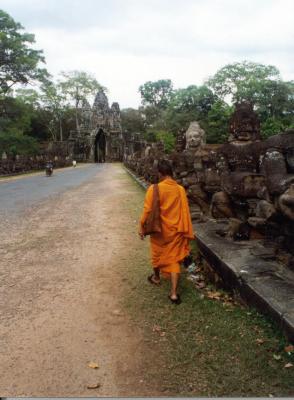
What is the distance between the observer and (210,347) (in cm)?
301

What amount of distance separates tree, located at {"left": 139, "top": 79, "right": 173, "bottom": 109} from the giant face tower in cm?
1432

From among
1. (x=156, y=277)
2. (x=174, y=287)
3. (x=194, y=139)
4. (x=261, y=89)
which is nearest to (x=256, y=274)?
(x=174, y=287)

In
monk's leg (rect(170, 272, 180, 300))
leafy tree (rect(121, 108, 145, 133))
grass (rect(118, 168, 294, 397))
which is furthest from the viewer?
leafy tree (rect(121, 108, 145, 133))

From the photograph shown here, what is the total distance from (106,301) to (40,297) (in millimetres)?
745

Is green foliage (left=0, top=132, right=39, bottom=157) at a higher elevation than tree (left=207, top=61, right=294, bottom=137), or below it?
below

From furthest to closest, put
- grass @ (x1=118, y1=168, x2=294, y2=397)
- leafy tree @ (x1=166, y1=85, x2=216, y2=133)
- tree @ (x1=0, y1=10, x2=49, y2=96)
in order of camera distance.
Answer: leafy tree @ (x1=166, y1=85, x2=216, y2=133), tree @ (x1=0, y1=10, x2=49, y2=96), grass @ (x1=118, y1=168, x2=294, y2=397)

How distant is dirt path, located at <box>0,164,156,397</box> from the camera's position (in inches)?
104

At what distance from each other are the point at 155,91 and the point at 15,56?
158 ft

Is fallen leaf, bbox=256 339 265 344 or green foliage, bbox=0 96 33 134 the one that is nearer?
fallen leaf, bbox=256 339 265 344

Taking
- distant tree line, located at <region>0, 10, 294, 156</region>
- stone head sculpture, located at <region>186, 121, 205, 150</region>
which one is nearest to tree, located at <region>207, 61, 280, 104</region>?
distant tree line, located at <region>0, 10, 294, 156</region>

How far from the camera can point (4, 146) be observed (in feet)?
101

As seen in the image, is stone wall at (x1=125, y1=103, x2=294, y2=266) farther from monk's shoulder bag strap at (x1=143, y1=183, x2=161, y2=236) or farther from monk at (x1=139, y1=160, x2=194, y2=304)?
monk's shoulder bag strap at (x1=143, y1=183, x2=161, y2=236)

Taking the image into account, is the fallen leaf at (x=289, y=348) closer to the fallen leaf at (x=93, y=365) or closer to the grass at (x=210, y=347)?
the grass at (x=210, y=347)

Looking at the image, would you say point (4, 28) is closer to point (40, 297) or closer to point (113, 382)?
point (40, 297)
